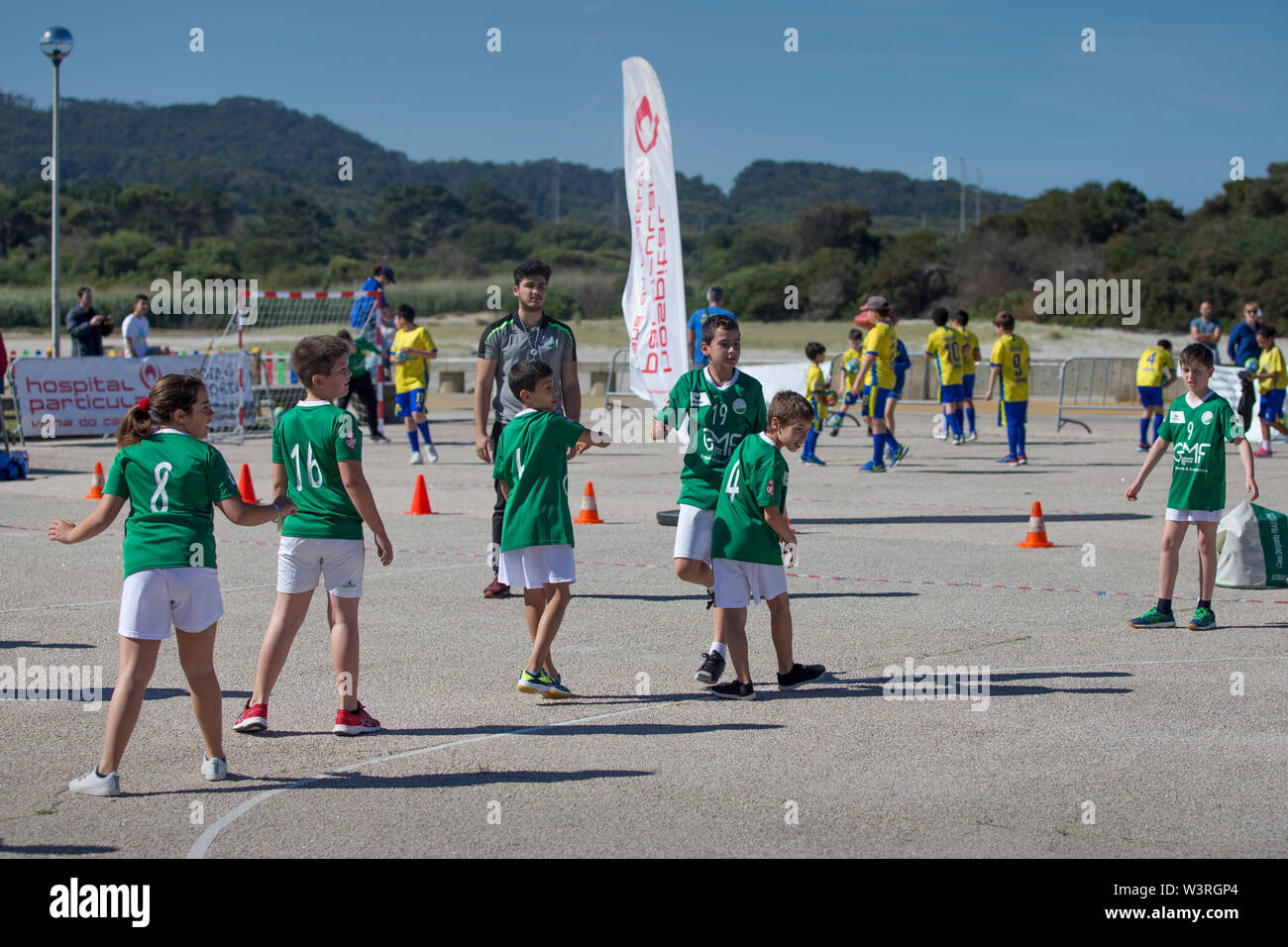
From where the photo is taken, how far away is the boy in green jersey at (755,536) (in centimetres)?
632

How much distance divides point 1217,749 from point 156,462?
435cm

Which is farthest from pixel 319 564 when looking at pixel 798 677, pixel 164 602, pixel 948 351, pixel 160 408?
pixel 948 351

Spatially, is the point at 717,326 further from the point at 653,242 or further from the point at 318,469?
the point at 653,242

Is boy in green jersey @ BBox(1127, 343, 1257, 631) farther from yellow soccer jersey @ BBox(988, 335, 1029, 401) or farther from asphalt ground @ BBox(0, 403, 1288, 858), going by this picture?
yellow soccer jersey @ BBox(988, 335, 1029, 401)

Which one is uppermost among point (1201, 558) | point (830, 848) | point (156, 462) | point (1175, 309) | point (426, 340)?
point (1175, 309)

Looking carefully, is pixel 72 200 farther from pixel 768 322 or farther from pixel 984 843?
pixel 984 843

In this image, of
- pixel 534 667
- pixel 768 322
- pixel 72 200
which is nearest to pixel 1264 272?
pixel 768 322

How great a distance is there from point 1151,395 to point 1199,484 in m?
11.7

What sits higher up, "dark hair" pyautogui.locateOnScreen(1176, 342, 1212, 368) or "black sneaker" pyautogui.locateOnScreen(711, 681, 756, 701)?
"dark hair" pyautogui.locateOnScreen(1176, 342, 1212, 368)

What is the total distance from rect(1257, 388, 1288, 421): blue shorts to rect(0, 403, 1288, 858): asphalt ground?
941cm

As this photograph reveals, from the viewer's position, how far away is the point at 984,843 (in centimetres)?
449

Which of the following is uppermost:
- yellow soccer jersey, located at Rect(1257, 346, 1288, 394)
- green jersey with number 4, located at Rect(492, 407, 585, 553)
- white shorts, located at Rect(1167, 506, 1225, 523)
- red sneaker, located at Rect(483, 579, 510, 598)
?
yellow soccer jersey, located at Rect(1257, 346, 1288, 394)

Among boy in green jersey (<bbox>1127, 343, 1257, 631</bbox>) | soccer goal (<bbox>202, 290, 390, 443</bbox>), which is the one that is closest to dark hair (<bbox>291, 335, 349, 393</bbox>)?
boy in green jersey (<bbox>1127, 343, 1257, 631</bbox>)

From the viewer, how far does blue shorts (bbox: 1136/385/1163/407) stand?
18.8 metres
